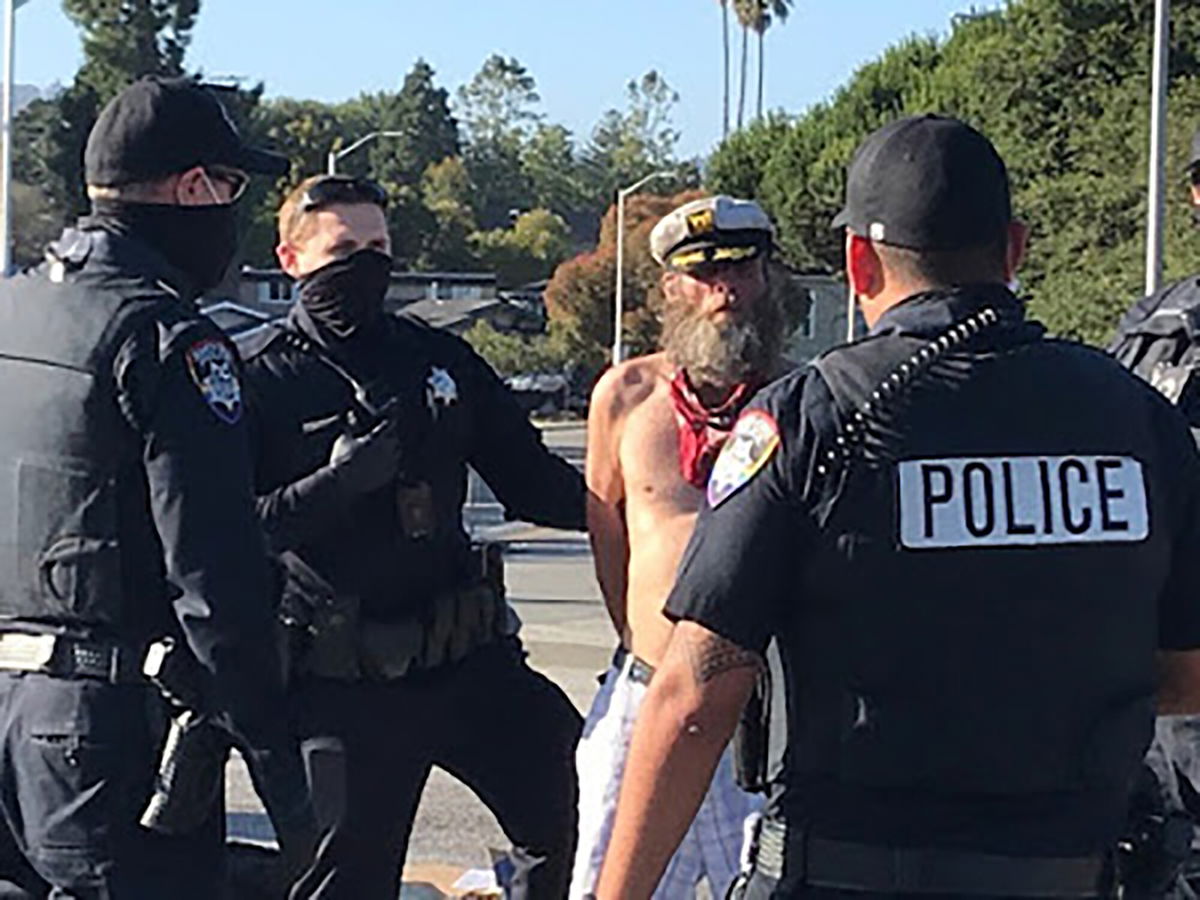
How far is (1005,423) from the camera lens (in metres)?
2.67

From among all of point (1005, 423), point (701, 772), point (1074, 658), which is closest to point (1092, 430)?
point (1005, 423)

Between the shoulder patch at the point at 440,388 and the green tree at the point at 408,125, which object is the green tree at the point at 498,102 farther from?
the shoulder patch at the point at 440,388

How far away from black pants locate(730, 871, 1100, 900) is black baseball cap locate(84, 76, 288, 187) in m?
1.71

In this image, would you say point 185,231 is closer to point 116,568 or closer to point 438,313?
point 116,568

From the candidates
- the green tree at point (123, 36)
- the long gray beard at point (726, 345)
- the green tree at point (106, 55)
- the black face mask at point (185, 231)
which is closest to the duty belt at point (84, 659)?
the black face mask at point (185, 231)

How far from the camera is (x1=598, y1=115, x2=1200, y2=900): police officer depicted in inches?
104

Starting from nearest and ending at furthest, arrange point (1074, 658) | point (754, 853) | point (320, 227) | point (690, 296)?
point (1074, 658) < point (754, 853) < point (690, 296) < point (320, 227)

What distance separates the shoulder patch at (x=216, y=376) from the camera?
3.39m

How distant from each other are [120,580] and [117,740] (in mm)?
273

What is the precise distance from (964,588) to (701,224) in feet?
5.90

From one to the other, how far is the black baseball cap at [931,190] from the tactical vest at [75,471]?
133 centimetres

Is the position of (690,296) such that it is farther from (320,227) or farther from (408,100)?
(408,100)

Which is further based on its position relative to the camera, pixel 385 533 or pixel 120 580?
pixel 385 533

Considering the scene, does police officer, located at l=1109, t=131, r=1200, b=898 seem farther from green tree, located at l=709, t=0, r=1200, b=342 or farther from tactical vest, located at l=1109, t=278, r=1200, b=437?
green tree, located at l=709, t=0, r=1200, b=342
